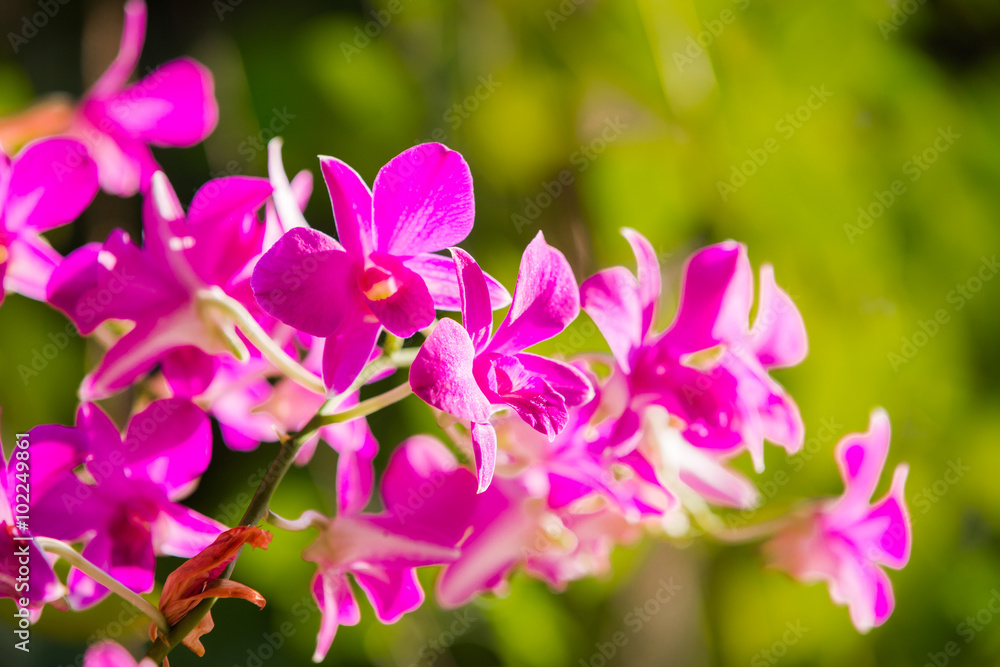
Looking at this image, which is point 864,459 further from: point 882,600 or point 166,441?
point 166,441

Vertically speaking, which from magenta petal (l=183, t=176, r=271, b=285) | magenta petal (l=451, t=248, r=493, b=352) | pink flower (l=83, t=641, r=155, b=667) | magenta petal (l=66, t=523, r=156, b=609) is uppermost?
magenta petal (l=451, t=248, r=493, b=352)

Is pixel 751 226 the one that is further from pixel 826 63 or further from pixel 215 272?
pixel 215 272

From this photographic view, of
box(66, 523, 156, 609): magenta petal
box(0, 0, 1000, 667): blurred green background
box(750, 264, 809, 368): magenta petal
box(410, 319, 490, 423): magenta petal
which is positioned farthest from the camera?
box(0, 0, 1000, 667): blurred green background

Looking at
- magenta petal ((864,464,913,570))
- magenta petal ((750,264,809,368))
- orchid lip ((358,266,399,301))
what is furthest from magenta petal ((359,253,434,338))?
magenta petal ((864,464,913,570))

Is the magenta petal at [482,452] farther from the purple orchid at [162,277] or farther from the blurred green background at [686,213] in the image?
the blurred green background at [686,213]

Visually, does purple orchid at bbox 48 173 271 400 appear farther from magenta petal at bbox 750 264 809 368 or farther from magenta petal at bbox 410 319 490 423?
magenta petal at bbox 750 264 809 368

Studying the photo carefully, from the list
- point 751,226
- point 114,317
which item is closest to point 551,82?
point 751,226

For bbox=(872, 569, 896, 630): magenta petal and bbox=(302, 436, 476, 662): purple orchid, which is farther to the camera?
bbox=(872, 569, 896, 630): magenta petal
